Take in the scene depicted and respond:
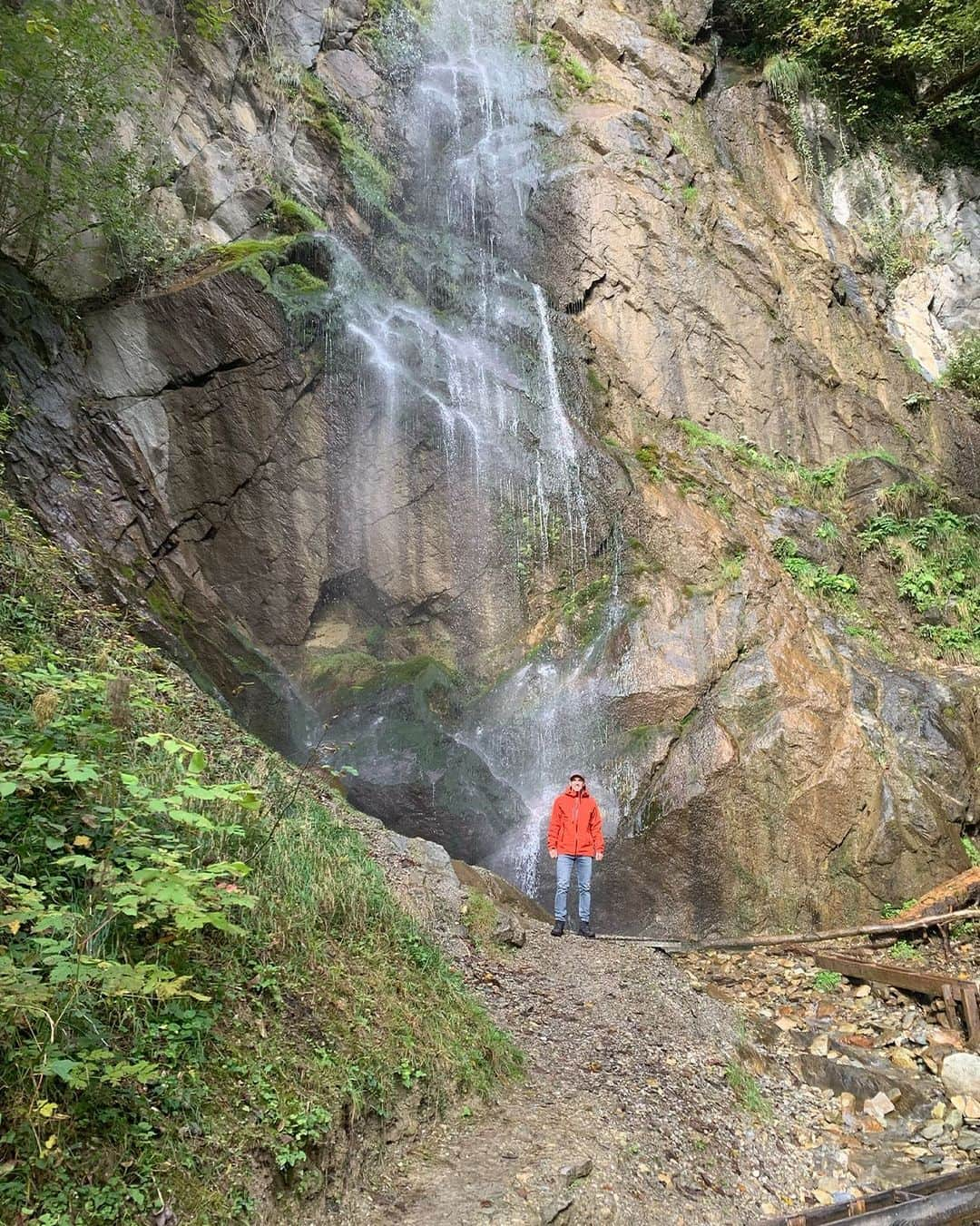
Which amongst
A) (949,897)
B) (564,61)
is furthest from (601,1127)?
(564,61)

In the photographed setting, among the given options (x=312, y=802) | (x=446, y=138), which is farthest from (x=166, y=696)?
(x=446, y=138)

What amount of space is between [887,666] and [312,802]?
810 cm

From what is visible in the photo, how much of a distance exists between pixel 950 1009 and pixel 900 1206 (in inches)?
142

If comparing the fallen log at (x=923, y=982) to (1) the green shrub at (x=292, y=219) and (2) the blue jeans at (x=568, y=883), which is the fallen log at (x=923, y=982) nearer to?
(2) the blue jeans at (x=568, y=883)

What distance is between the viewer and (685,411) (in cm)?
1498

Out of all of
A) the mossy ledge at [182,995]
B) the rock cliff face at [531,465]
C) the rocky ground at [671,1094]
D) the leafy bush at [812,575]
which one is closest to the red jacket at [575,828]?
the rocky ground at [671,1094]

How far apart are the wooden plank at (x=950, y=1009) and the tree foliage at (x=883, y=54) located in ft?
64.6

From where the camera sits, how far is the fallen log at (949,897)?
27.8ft

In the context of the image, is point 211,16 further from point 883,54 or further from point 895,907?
point 895,907

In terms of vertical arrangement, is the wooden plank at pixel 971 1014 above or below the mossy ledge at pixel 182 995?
below

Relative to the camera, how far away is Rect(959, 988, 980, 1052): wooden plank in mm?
6602

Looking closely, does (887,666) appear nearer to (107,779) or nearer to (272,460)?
(272,460)

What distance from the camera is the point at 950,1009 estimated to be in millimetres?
6824

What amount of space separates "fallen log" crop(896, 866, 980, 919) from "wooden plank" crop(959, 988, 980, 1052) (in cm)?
176
